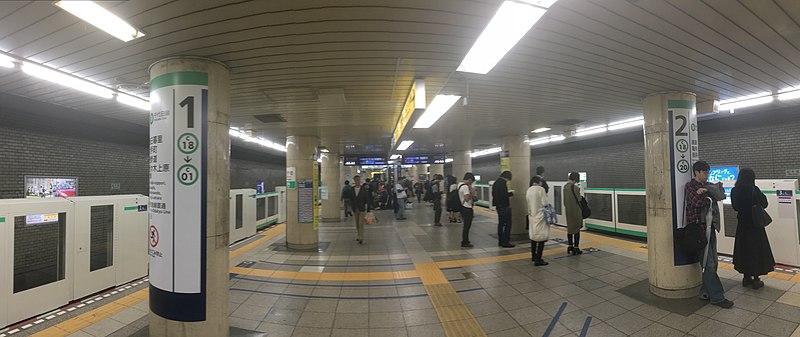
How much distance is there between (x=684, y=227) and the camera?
405cm

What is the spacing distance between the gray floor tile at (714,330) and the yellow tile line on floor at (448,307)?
223 cm

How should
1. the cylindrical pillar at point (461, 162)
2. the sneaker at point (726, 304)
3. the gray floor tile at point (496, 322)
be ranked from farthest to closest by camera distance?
1. the cylindrical pillar at point (461, 162)
2. the sneaker at point (726, 304)
3. the gray floor tile at point (496, 322)

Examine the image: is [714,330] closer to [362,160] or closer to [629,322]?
[629,322]

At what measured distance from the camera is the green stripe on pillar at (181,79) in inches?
116

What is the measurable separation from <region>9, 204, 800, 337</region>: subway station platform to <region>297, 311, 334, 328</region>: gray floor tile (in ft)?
0.04

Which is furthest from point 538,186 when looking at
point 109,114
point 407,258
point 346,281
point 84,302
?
point 109,114

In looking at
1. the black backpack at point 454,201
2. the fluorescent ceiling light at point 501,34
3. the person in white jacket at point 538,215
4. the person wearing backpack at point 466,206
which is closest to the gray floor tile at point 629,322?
the person in white jacket at point 538,215

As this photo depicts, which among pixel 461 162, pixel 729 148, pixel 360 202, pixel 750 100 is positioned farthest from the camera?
pixel 461 162

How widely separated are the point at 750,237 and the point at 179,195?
278 inches

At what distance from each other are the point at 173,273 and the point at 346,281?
2515 millimetres

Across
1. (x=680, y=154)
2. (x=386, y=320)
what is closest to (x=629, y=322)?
(x=680, y=154)

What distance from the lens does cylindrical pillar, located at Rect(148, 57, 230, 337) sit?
2.88 metres

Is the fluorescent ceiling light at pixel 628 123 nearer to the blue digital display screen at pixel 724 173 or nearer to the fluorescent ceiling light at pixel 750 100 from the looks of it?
the fluorescent ceiling light at pixel 750 100

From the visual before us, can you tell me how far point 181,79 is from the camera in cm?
294
